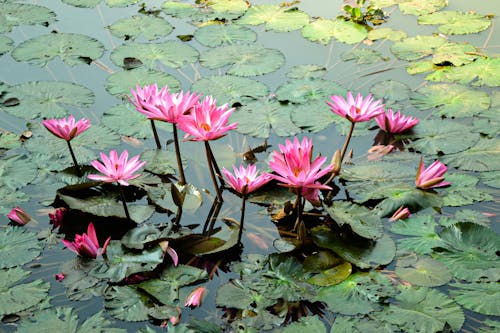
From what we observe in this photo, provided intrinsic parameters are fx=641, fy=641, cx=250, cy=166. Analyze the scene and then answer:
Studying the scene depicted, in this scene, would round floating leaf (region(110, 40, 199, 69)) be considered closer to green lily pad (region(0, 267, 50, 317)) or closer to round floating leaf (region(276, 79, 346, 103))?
round floating leaf (region(276, 79, 346, 103))

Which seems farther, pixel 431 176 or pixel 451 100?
pixel 451 100

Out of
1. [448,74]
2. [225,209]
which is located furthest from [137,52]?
[448,74]

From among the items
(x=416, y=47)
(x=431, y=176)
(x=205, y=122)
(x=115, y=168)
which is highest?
(x=205, y=122)

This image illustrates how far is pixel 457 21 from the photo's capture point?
4527 mm

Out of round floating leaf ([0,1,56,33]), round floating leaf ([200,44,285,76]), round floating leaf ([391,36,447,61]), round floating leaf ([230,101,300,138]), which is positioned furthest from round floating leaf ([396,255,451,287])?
round floating leaf ([0,1,56,33])

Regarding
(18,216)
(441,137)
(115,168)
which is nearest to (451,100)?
(441,137)

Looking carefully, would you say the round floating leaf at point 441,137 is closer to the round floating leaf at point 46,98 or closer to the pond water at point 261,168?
the pond water at point 261,168

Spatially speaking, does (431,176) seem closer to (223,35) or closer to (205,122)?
(205,122)

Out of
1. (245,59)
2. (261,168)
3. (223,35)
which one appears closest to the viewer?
(261,168)

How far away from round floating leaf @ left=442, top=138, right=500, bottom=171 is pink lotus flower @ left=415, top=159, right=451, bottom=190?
295mm

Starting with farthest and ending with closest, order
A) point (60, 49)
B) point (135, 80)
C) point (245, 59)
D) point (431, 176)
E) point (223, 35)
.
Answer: point (223, 35)
point (60, 49)
point (245, 59)
point (135, 80)
point (431, 176)

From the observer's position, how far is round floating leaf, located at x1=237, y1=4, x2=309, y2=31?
4.53m

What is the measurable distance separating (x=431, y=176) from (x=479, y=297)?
0.65 m

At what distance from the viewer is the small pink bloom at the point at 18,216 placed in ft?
8.77
